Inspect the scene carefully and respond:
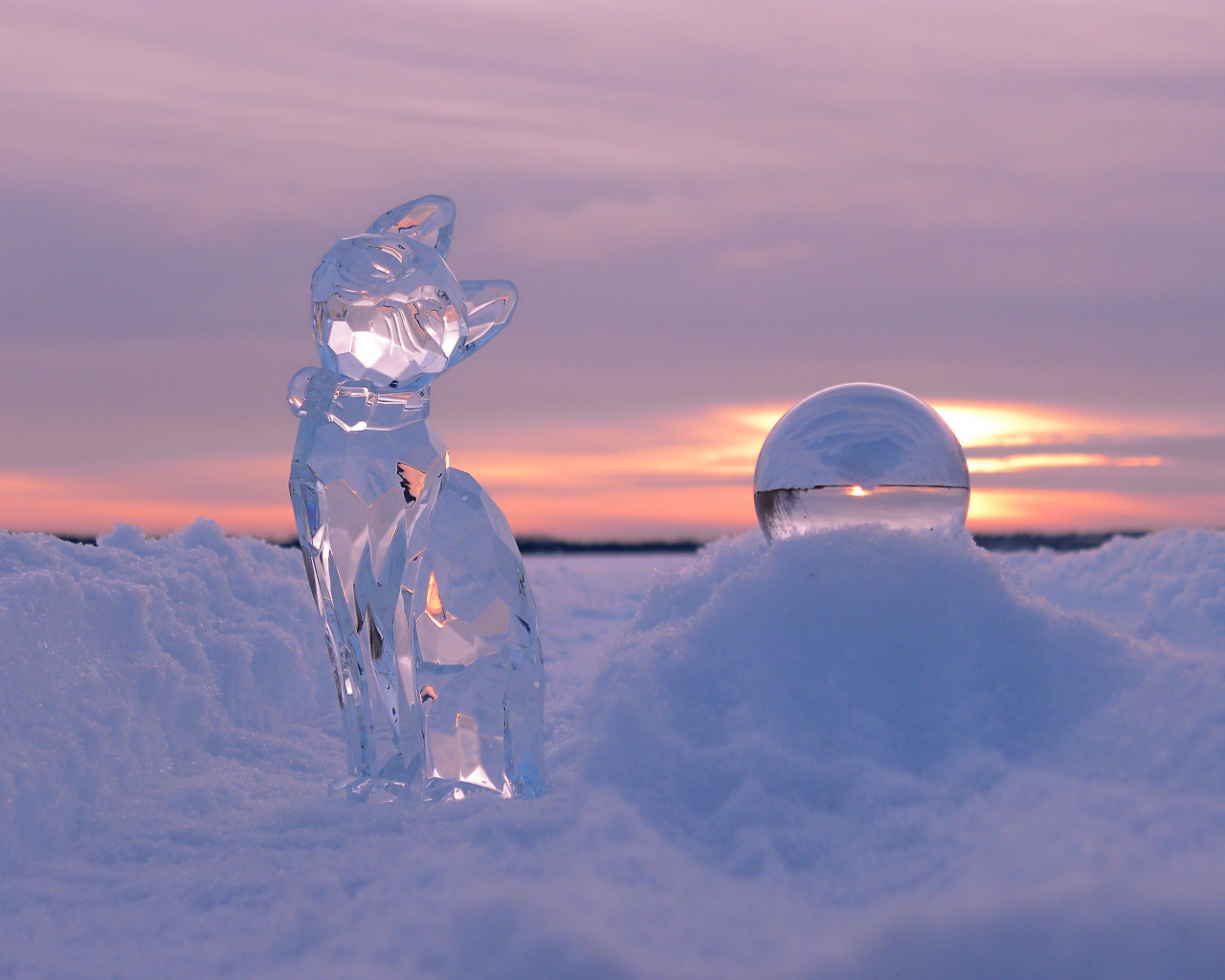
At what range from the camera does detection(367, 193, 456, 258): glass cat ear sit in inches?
181

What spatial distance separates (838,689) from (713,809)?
0.71 m

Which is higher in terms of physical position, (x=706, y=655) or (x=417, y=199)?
(x=417, y=199)

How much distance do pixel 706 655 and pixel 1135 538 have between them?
5.55 m

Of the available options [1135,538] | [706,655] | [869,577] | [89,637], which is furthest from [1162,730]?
[1135,538]

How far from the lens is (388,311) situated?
4.21 m

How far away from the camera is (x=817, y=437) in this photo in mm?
4750

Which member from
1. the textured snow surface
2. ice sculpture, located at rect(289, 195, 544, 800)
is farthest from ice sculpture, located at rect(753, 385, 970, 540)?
ice sculpture, located at rect(289, 195, 544, 800)

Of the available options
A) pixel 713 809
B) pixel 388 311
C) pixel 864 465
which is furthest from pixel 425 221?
pixel 713 809

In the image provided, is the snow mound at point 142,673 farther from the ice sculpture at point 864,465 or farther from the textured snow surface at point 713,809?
the ice sculpture at point 864,465

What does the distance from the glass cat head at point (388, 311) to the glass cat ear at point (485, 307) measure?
0.10 meters

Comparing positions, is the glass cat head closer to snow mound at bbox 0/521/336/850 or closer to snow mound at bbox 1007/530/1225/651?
snow mound at bbox 0/521/336/850

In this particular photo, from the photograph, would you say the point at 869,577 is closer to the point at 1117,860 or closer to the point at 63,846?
the point at 1117,860

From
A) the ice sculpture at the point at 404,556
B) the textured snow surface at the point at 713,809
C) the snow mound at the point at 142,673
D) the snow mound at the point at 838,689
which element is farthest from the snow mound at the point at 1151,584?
the snow mound at the point at 142,673

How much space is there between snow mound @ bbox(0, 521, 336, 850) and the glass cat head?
189cm
